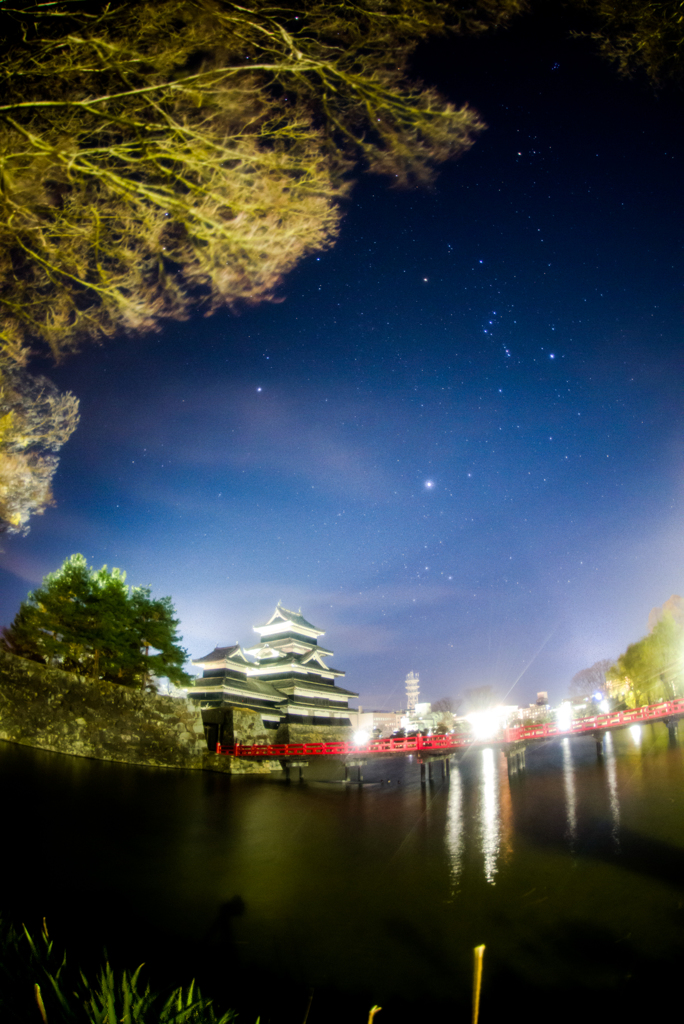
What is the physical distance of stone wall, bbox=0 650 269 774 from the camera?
17141 mm

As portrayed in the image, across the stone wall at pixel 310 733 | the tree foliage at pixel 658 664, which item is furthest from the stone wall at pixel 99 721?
the tree foliage at pixel 658 664

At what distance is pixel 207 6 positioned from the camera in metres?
4.15

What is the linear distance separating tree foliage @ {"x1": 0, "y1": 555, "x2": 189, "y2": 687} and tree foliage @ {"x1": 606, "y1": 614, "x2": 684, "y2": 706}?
3682 centimetres

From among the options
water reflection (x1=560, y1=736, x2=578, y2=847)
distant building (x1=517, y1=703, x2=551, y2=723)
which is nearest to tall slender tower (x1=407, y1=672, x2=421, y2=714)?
distant building (x1=517, y1=703, x2=551, y2=723)

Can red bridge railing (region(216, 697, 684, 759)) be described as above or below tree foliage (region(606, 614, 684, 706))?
below

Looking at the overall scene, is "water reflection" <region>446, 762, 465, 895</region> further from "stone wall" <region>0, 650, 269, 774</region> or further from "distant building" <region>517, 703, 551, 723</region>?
"distant building" <region>517, 703, 551, 723</region>

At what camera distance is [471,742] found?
57.9 feet

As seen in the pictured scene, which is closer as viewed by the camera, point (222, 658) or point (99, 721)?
point (99, 721)

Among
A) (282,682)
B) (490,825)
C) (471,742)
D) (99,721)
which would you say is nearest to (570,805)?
(490,825)

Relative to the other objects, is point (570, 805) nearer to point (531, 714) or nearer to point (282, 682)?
point (282, 682)

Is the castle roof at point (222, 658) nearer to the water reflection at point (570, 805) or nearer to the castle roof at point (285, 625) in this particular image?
the castle roof at point (285, 625)

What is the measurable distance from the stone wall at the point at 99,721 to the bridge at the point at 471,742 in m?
3.82

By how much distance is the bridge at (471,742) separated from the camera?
1761 centimetres

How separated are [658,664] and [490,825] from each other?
3465 centimetres
